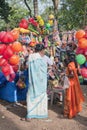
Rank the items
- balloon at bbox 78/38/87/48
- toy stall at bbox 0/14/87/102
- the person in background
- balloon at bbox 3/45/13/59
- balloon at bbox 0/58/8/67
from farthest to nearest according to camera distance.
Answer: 1. balloon at bbox 0/58/8/67
2. balloon at bbox 3/45/13/59
3. the person in background
4. toy stall at bbox 0/14/87/102
5. balloon at bbox 78/38/87/48

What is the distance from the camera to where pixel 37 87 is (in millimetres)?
6496

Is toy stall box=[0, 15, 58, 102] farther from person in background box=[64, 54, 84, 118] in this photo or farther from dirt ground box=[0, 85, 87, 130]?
person in background box=[64, 54, 84, 118]

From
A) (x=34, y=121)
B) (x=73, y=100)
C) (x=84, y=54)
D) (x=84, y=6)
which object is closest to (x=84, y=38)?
(x=84, y=54)

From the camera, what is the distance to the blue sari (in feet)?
21.1

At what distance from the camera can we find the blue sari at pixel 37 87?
6430 millimetres

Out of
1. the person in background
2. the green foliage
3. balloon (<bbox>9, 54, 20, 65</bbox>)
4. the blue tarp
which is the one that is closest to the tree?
the green foliage

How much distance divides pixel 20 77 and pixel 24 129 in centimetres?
190

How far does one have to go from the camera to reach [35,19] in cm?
965

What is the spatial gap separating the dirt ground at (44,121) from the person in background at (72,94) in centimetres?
17

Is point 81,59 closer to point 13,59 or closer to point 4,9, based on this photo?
point 13,59

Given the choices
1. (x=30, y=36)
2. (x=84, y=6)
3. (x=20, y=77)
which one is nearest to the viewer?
(x=20, y=77)

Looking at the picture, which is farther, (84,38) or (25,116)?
(25,116)

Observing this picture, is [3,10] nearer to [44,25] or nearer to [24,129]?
[44,25]

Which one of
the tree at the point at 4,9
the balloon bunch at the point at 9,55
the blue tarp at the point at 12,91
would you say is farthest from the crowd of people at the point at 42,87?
the tree at the point at 4,9
